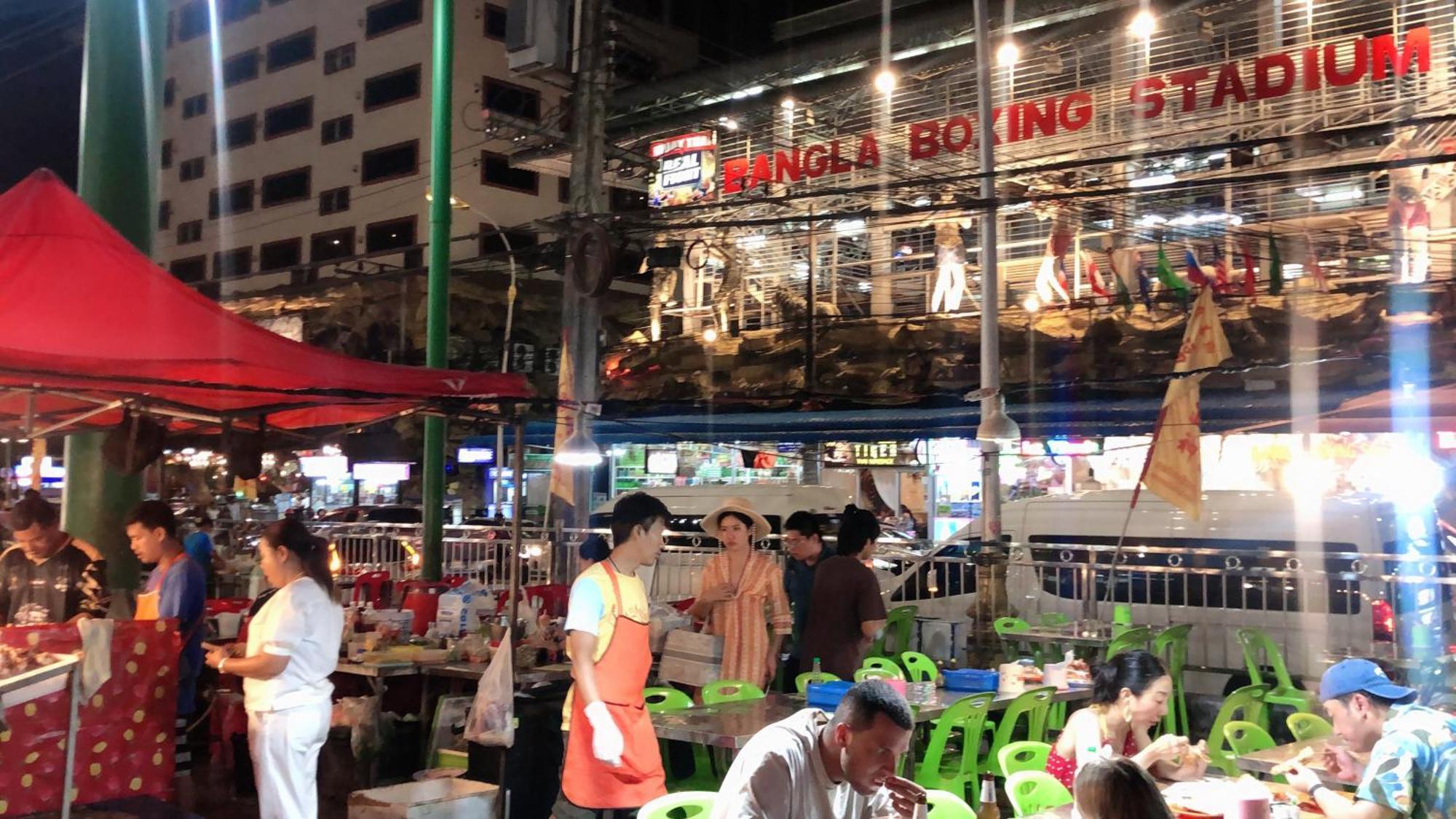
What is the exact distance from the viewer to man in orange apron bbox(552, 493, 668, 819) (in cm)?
485

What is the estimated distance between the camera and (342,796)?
7.92 meters

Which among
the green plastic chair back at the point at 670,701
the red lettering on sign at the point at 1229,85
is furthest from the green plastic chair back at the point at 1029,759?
the red lettering on sign at the point at 1229,85

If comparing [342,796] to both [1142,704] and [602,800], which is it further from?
[1142,704]

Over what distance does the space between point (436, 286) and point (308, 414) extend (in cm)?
415

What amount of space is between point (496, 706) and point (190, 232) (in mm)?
41193

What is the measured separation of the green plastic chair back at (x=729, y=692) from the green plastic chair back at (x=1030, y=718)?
4.68ft

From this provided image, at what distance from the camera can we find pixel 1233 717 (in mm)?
8773

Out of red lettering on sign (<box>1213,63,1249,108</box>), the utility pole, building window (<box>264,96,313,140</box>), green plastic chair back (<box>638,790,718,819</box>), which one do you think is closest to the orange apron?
green plastic chair back (<box>638,790,718,819</box>)

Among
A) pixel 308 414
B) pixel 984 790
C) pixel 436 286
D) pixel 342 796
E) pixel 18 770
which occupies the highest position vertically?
pixel 436 286

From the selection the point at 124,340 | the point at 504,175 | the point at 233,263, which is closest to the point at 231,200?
the point at 233,263

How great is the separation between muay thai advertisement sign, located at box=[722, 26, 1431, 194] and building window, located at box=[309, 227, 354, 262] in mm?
19642

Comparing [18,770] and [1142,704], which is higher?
[1142,704]

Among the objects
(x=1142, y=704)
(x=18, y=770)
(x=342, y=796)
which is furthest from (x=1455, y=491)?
(x=18, y=770)

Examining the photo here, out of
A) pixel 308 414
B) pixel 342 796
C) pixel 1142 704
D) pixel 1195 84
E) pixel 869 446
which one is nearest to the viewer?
pixel 1142 704
